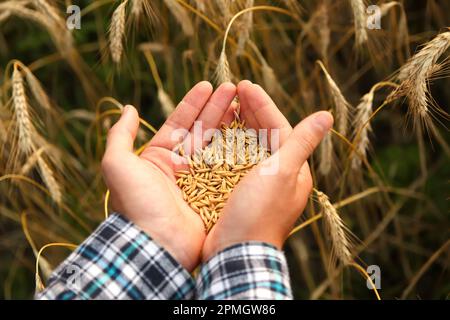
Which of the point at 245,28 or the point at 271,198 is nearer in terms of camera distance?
the point at 271,198

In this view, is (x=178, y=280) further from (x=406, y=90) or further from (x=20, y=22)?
(x=20, y=22)

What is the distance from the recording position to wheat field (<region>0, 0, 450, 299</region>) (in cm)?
131

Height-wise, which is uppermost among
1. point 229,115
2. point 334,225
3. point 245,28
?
point 245,28

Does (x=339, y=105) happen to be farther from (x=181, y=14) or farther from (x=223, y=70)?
(x=181, y=14)

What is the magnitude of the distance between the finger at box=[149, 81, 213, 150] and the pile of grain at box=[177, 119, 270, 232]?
7 cm

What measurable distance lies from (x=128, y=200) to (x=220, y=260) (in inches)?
9.5

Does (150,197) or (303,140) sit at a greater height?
(303,140)

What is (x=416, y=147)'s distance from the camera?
1.84 m

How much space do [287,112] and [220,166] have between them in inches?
16.3

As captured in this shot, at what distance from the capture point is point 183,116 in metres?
1.32

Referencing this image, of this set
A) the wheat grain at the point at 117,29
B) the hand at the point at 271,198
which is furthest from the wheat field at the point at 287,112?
the hand at the point at 271,198

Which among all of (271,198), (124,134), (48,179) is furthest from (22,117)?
(271,198)

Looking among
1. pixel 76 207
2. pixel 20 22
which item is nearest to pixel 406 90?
pixel 76 207

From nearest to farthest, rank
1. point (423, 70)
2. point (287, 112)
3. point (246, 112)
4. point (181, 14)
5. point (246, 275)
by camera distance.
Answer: point (246, 275), point (423, 70), point (246, 112), point (181, 14), point (287, 112)
